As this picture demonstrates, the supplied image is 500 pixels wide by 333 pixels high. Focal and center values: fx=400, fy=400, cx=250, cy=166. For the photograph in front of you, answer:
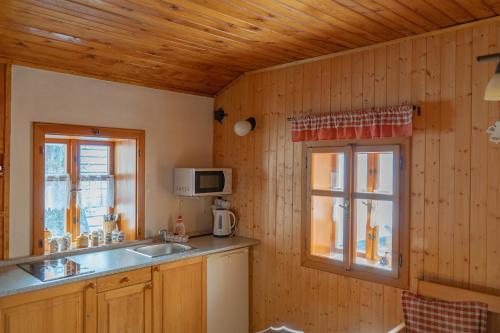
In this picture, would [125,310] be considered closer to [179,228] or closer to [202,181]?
[179,228]

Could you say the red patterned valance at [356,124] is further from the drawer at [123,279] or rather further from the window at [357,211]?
the drawer at [123,279]

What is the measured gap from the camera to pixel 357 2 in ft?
6.88

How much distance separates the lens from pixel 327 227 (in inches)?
121

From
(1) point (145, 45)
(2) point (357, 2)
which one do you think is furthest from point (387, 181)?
(1) point (145, 45)

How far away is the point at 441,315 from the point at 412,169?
0.89 m

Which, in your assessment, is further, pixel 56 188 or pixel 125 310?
pixel 56 188

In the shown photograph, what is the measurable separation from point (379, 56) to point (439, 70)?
1.41 ft

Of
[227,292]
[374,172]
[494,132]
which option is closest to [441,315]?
[374,172]

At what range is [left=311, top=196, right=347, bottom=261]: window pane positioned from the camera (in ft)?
9.80

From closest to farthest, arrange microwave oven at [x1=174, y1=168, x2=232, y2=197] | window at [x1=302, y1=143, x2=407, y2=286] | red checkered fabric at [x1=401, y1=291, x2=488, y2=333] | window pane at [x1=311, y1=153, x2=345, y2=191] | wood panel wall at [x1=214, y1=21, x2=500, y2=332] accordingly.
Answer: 1. red checkered fabric at [x1=401, y1=291, x2=488, y2=333]
2. wood panel wall at [x1=214, y1=21, x2=500, y2=332]
3. window at [x1=302, y1=143, x2=407, y2=286]
4. window pane at [x1=311, y1=153, x2=345, y2=191]
5. microwave oven at [x1=174, y1=168, x2=232, y2=197]

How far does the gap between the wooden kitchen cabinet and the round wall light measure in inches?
54.2

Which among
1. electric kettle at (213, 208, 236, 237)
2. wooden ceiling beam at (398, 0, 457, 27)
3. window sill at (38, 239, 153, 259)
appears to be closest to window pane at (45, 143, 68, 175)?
window sill at (38, 239, 153, 259)

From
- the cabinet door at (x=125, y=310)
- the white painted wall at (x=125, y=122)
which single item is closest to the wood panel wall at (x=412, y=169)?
the white painted wall at (x=125, y=122)

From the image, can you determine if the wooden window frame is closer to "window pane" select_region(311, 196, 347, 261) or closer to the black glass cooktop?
the black glass cooktop
